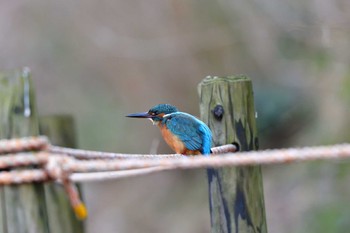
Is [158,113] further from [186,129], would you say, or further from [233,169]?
[233,169]

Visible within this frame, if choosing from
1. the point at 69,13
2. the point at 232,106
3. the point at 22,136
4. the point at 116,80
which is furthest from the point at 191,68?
the point at 22,136

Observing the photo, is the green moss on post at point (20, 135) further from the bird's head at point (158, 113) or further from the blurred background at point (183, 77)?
the blurred background at point (183, 77)

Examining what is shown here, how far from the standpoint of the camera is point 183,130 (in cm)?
337

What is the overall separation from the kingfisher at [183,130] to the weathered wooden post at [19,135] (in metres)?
1.25

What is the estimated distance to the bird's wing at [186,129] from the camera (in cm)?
321

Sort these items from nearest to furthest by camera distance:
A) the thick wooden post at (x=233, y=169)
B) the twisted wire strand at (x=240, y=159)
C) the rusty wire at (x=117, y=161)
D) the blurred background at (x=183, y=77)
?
Result: the rusty wire at (x=117, y=161) < the twisted wire strand at (x=240, y=159) < the thick wooden post at (x=233, y=169) < the blurred background at (x=183, y=77)

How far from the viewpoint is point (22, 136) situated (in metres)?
1.88

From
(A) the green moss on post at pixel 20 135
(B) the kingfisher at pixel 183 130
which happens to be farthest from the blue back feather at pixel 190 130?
(A) the green moss on post at pixel 20 135

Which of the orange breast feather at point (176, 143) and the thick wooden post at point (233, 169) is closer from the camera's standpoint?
the thick wooden post at point (233, 169)

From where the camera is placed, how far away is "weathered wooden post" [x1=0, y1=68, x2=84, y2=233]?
186cm

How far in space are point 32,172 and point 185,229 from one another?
25.3 ft

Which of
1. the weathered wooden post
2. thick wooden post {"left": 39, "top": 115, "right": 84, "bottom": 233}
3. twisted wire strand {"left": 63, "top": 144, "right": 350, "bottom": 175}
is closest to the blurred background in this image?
thick wooden post {"left": 39, "top": 115, "right": 84, "bottom": 233}

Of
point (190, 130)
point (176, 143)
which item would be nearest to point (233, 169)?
point (190, 130)

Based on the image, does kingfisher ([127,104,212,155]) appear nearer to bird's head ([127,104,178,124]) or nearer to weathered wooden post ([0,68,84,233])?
bird's head ([127,104,178,124])
